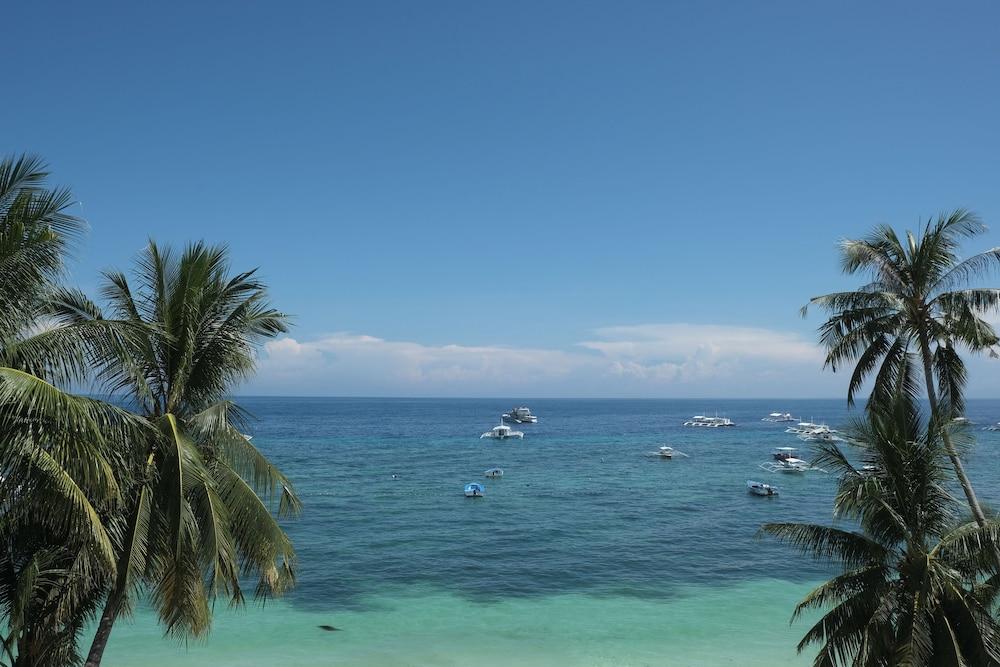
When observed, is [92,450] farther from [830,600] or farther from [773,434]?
[773,434]

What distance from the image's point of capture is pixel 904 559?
496 inches

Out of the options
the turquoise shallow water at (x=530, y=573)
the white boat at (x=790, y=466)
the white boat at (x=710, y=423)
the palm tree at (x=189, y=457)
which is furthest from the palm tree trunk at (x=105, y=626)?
the white boat at (x=710, y=423)

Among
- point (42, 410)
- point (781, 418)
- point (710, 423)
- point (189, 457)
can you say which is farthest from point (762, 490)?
point (781, 418)

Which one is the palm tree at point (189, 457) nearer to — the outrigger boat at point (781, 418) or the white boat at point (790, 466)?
the white boat at point (790, 466)

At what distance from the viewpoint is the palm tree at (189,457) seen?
10539 mm

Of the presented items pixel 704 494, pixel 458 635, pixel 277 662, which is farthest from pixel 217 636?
pixel 704 494

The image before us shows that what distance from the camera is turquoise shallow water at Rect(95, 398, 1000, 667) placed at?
77.4 ft

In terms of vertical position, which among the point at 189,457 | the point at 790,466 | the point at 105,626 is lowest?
the point at 790,466

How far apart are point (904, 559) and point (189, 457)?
12630 millimetres

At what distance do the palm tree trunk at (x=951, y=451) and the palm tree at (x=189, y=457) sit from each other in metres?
12.3

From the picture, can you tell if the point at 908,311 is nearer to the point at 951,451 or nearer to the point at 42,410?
the point at 951,451

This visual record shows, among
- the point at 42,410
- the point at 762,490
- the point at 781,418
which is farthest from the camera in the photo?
the point at 781,418

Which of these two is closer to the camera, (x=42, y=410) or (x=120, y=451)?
(x=42, y=410)

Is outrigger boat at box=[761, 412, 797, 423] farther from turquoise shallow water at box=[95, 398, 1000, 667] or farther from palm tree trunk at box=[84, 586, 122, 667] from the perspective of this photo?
palm tree trunk at box=[84, 586, 122, 667]
